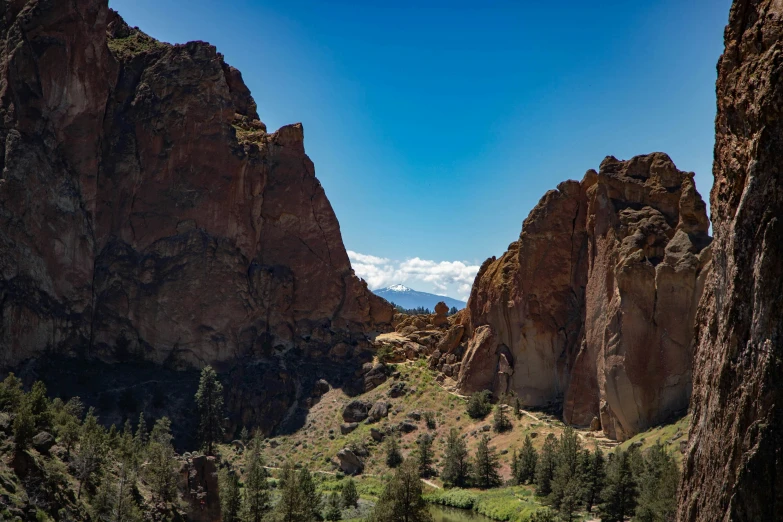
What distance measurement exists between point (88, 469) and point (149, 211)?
2459 inches

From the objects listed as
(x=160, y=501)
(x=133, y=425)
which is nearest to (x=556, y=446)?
(x=160, y=501)

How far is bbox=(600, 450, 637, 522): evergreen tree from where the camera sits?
41250mm

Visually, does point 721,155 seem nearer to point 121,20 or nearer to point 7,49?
point 7,49

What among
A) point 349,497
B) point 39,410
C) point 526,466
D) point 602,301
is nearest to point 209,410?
point 349,497

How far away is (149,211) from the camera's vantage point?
86250mm

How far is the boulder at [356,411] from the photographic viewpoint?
75.5m

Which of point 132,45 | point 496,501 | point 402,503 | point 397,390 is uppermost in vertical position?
point 132,45

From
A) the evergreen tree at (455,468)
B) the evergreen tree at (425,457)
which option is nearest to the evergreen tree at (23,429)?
the evergreen tree at (455,468)

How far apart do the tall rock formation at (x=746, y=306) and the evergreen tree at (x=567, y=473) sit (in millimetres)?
29172

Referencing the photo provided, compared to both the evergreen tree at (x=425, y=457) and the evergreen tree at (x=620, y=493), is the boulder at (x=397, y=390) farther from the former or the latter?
the evergreen tree at (x=620, y=493)

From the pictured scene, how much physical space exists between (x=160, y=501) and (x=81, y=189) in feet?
203

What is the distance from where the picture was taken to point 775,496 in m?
12.6

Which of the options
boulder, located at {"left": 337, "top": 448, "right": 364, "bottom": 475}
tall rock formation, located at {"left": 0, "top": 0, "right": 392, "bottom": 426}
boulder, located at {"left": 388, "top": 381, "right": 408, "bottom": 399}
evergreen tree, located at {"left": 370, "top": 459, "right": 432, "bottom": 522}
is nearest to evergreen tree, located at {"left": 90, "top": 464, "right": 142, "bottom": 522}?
evergreen tree, located at {"left": 370, "top": 459, "right": 432, "bottom": 522}

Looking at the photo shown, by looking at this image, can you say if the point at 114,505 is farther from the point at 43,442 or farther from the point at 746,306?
the point at 746,306
